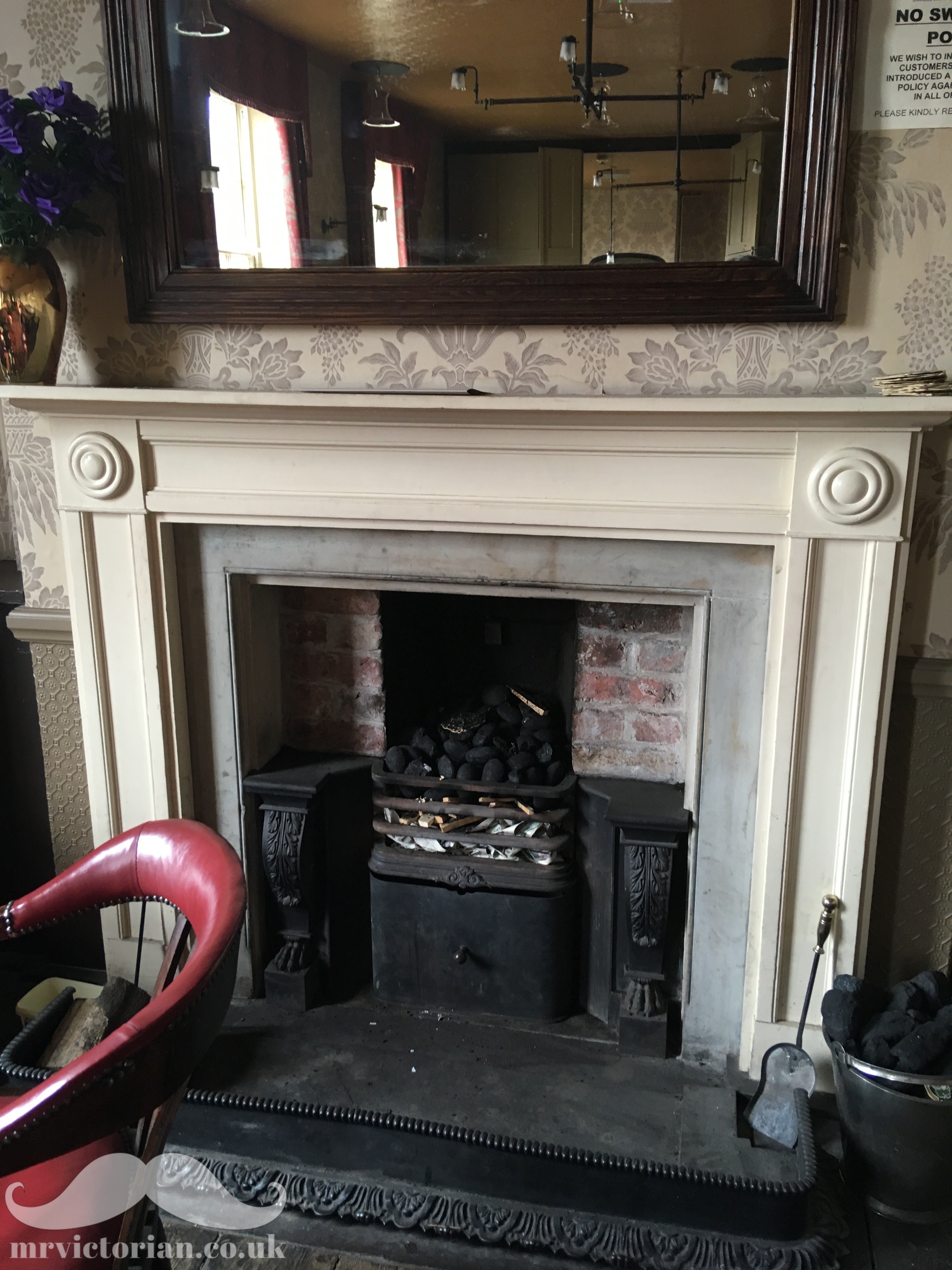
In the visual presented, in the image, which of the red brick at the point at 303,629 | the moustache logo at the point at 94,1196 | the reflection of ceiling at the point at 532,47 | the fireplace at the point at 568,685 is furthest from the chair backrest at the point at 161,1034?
the reflection of ceiling at the point at 532,47

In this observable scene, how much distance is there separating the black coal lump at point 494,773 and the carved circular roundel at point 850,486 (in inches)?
32.5

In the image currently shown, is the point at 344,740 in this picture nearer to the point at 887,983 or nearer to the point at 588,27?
the point at 887,983

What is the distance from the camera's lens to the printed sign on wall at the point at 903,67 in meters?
1.47

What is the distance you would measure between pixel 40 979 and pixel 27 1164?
146 centimetres

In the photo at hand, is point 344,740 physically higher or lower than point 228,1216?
higher

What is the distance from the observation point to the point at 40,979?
2.22m

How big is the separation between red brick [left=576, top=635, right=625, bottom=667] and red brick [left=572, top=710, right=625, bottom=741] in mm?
→ 101

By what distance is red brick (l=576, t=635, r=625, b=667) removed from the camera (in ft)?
6.38

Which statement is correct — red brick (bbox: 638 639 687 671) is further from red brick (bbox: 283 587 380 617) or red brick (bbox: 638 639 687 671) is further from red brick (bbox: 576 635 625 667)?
red brick (bbox: 283 587 380 617)

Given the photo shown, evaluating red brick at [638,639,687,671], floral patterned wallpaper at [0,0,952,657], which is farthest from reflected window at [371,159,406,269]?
red brick at [638,639,687,671]

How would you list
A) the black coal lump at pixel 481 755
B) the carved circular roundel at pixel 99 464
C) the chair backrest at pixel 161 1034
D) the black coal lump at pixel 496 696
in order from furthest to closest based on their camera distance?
the black coal lump at pixel 496 696 < the black coal lump at pixel 481 755 < the carved circular roundel at pixel 99 464 < the chair backrest at pixel 161 1034

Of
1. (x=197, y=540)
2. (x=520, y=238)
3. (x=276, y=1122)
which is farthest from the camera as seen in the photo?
(x=197, y=540)

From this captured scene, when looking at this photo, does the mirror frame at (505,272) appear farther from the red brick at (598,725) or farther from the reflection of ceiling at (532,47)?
the red brick at (598,725)

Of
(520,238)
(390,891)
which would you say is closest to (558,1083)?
(390,891)
